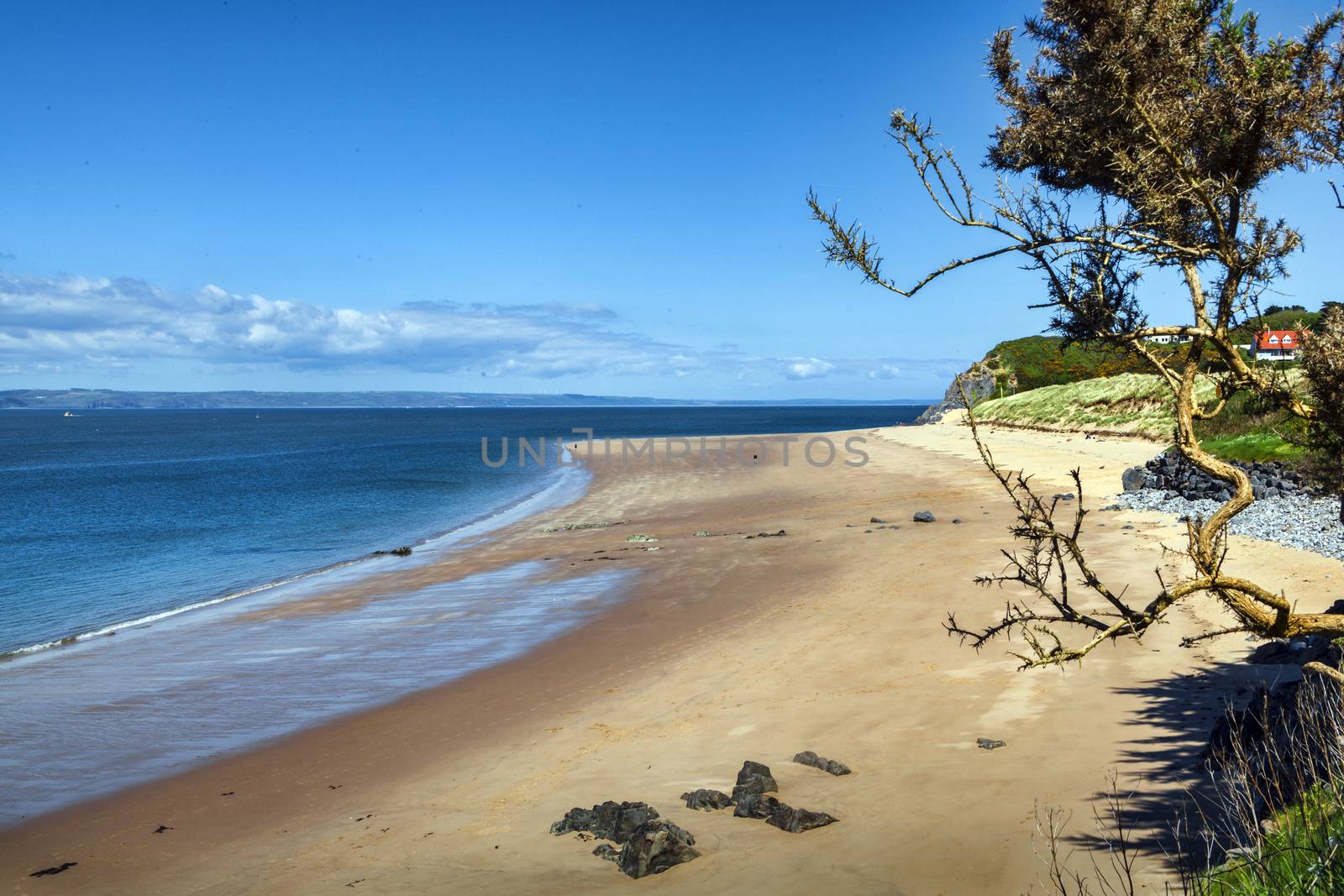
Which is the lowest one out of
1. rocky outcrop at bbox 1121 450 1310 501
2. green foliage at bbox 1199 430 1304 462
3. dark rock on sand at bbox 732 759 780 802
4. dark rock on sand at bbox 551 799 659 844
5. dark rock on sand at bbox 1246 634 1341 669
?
dark rock on sand at bbox 551 799 659 844

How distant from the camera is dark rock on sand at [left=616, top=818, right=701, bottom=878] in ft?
20.8

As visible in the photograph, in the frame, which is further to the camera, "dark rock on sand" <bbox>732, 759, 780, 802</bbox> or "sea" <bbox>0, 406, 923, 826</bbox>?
"sea" <bbox>0, 406, 923, 826</bbox>

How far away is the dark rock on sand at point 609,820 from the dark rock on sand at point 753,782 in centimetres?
76

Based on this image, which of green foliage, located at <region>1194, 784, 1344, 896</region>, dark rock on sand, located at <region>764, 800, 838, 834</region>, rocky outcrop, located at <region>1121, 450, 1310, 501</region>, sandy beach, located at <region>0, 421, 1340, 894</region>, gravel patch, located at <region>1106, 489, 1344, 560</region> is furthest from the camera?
rocky outcrop, located at <region>1121, 450, 1310, 501</region>

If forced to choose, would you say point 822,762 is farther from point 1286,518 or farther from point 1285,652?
point 1286,518

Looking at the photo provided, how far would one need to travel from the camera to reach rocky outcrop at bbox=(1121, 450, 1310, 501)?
758 inches

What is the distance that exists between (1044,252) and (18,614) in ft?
72.4

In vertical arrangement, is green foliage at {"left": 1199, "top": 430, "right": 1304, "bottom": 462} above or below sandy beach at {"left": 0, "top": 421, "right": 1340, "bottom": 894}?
above

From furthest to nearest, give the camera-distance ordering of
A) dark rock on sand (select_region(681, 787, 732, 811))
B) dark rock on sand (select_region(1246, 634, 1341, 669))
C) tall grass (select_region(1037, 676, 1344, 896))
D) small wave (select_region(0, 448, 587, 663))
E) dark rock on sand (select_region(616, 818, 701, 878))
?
small wave (select_region(0, 448, 587, 663)), dark rock on sand (select_region(1246, 634, 1341, 669)), dark rock on sand (select_region(681, 787, 732, 811)), dark rock on sand (select_region(616, 818, 701, 878)), tall grass (select_region(1037, 676, 1344, 896))

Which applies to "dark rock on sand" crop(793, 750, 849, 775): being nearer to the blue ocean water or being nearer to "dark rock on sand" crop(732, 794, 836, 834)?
"dark rock on sand" crop(732, 794, 836, 834)

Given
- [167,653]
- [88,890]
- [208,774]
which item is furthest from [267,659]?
[88,890]

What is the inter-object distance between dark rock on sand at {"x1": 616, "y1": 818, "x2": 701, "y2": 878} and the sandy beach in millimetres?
90

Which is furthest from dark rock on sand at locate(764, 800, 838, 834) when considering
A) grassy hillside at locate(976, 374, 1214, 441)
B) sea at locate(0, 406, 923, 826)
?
grassy hillside at locate(976, 374, 1214, 441)

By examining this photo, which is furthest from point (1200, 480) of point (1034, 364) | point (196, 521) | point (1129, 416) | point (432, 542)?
point (1034, 364)
